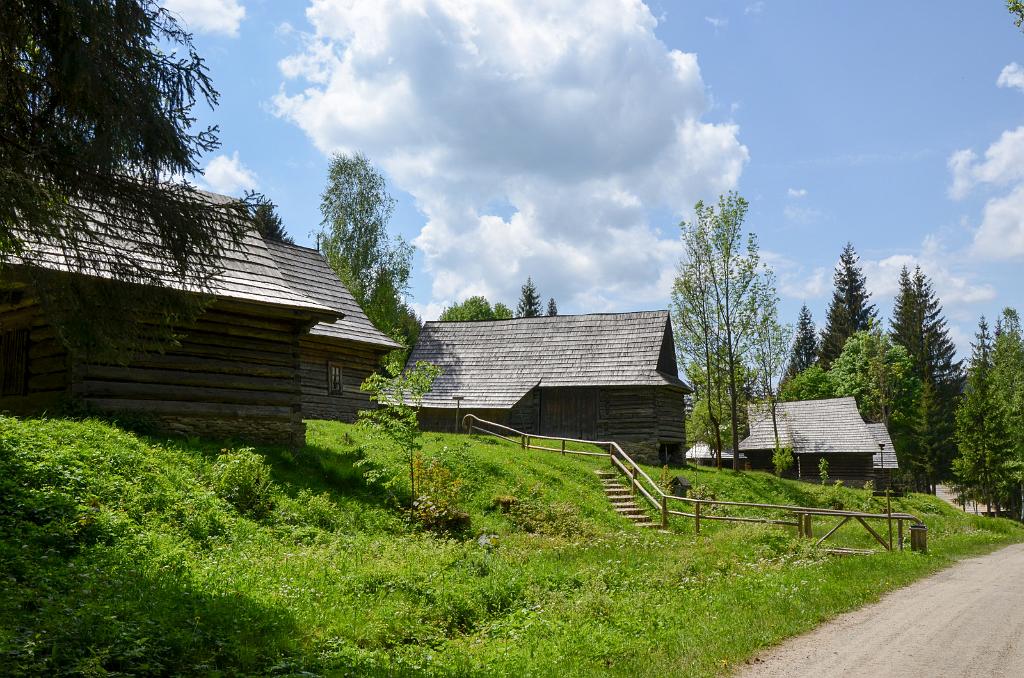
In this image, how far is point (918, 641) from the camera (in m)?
8.62

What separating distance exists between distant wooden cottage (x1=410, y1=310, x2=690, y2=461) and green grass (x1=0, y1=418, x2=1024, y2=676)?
14750mm

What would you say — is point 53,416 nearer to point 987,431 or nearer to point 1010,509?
point 987,431

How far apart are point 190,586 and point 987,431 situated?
48280 mm

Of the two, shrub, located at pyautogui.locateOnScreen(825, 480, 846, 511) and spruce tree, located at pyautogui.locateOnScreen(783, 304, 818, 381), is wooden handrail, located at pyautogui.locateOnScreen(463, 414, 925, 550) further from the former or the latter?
spruce tree, located at pyautogui.locateOnScreen(783, 304, 818, 381)

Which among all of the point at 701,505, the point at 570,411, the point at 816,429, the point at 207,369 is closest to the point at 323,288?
the point at 207,369

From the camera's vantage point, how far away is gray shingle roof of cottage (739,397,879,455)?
4541 cm

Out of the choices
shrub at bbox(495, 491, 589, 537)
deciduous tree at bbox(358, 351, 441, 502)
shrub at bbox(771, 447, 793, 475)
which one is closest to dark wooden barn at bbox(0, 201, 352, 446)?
deciduous tree at bbox(358, 351, 441, 502)

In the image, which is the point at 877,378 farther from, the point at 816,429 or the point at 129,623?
the point at 129,623

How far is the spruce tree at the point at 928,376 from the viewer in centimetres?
5634

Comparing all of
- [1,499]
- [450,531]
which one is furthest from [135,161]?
[450,531]

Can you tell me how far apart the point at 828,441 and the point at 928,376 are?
2623 centimetres

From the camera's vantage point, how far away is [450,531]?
15539mm

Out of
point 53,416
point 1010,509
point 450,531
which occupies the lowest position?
point 1010,509

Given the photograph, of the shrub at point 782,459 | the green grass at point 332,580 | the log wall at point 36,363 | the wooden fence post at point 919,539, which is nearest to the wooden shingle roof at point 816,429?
the shrub at point 782,459
